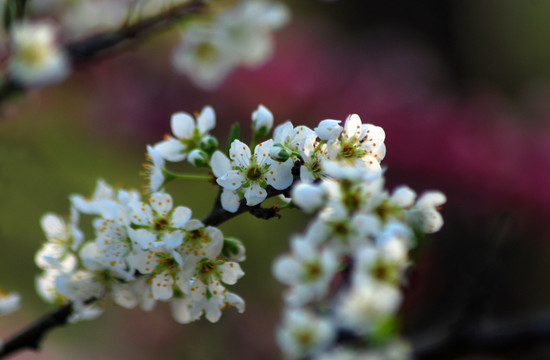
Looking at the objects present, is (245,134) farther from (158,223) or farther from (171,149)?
(158,223)

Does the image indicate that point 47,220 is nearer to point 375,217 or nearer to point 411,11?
point 375,217

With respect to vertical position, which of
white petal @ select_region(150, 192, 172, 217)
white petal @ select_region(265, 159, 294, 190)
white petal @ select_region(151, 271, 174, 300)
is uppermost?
white petal @ select_region(265, 159, 294, 190)

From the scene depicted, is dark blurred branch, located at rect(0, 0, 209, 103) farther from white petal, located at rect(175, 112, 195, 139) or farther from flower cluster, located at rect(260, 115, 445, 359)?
flower cluster, located at rect(260, 115, 445, 359)

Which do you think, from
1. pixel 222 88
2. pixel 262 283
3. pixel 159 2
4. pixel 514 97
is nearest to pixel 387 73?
pixel 222 88

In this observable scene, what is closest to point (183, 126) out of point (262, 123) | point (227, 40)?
point (262, 123)

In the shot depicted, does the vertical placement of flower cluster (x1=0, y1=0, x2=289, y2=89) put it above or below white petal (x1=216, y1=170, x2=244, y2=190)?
above

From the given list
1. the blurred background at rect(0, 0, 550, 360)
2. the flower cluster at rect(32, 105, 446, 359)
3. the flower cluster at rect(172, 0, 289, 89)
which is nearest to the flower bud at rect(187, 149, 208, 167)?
the flower cluster at rect(32, 105, 446, 359)
